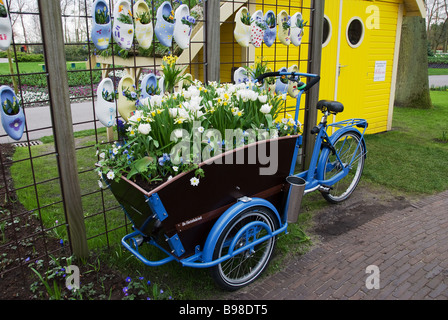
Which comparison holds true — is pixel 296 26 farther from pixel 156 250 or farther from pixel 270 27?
pixel 156 250

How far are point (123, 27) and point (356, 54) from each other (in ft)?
16.4

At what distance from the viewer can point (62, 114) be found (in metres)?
2.70

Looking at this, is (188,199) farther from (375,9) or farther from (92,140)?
(375,9)

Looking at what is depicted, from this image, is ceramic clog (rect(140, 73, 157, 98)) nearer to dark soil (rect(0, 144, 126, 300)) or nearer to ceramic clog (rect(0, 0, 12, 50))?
ceramic clog (rect(0, 0, 12, 50))

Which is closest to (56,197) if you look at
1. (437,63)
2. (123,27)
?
(123,27)

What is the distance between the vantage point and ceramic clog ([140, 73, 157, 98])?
10.1ft

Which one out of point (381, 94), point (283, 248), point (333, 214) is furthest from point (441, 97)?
point (283, 248)

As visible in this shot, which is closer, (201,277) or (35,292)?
(35,292)

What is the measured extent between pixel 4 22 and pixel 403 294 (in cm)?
325

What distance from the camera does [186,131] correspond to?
2512 mm

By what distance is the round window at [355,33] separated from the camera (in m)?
6.56

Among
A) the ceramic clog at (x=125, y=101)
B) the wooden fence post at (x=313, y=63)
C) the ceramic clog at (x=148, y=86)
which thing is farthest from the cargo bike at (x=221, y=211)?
the wooden fence post at (x=313, y=63)

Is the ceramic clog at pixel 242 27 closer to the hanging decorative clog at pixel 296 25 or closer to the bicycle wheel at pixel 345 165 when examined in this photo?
the hanging decorative clog at pixel 296 25

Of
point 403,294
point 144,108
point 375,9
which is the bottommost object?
point 403,294
